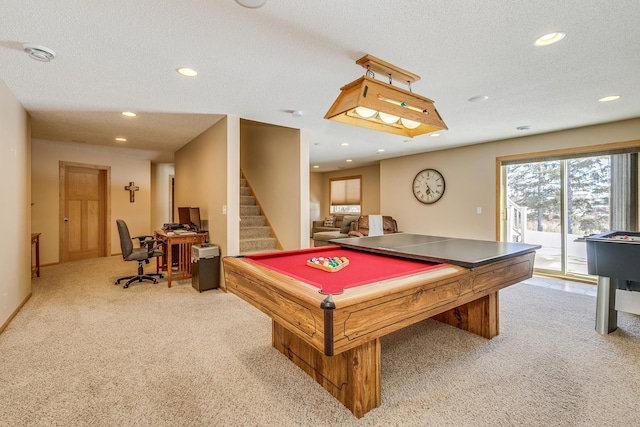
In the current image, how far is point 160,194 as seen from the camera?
7.82 metres

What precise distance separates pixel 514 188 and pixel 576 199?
897 millimetres

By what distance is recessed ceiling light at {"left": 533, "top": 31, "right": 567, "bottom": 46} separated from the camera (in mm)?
2011

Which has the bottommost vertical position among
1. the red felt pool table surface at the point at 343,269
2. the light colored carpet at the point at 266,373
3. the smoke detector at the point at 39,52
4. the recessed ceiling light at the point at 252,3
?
the light colored carpet at the point at 266,373

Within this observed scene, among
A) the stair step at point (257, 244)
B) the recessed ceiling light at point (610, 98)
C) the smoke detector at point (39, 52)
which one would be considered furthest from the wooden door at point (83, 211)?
the recessed ceiling light at point (610, 98)

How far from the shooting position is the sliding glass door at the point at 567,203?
4.23 meters

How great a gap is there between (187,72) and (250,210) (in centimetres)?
324

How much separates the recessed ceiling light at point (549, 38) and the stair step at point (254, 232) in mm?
4254

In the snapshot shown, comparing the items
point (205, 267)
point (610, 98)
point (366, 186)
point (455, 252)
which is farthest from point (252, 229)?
point (610, 98)

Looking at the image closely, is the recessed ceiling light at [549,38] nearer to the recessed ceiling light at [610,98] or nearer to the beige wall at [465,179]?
the recessed ceiling light at [610,98]

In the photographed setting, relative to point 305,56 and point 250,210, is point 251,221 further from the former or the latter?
point 305,56

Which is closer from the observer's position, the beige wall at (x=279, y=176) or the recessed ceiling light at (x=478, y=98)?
the recessed ceiling light at (x=478, y=98)

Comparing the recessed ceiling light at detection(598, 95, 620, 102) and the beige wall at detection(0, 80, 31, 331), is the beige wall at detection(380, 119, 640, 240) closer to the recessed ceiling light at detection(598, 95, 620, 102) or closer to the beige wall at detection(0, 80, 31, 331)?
the recessed ceiling light at detection(598, 95, 620, 102)

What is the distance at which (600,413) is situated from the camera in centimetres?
167

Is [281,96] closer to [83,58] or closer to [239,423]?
[83,58]
